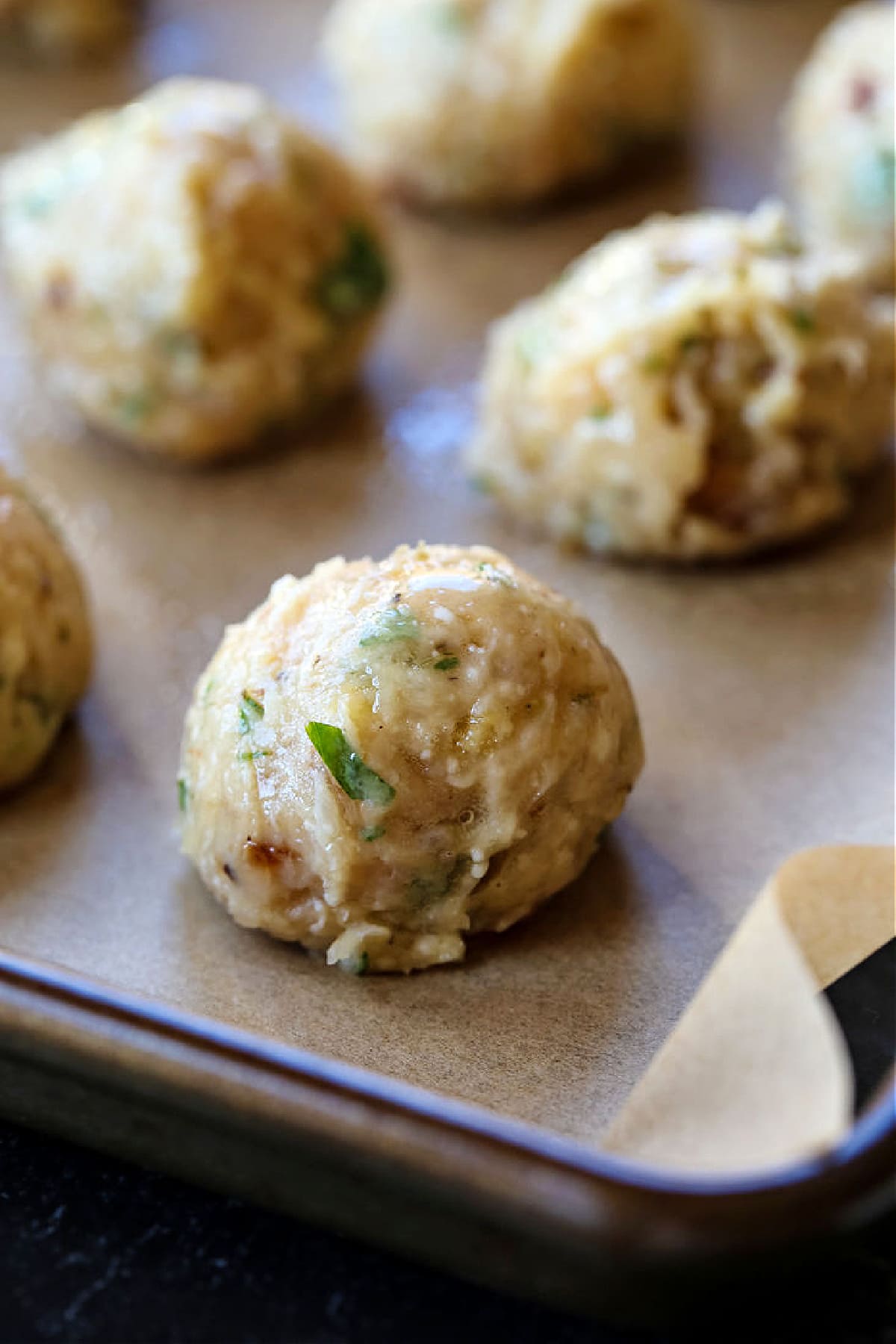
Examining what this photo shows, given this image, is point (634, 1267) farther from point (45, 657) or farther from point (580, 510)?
point (580, 510)

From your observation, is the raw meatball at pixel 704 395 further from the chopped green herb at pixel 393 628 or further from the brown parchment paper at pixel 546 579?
the chopped green herb at pixel 393 628

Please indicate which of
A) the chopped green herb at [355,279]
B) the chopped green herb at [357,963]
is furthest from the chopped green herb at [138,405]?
the chopped green herb at [357,963]

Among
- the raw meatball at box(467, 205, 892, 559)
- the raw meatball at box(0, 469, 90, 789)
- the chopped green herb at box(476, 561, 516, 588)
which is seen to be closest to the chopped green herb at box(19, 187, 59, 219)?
the raw meatball at box(0, 469, 90, 789)

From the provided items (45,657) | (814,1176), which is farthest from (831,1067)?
(45,657)

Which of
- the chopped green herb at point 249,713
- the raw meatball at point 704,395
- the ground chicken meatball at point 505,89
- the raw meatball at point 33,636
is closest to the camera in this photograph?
the chopped green herb at point 249,713

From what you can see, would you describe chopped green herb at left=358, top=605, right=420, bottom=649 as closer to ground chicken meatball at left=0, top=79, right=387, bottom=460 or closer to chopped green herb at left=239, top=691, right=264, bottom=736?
chopped green herb at left=239, top=691, right=264, bottom=736

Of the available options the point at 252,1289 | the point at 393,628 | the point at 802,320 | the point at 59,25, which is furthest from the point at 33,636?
the point at 59,25
